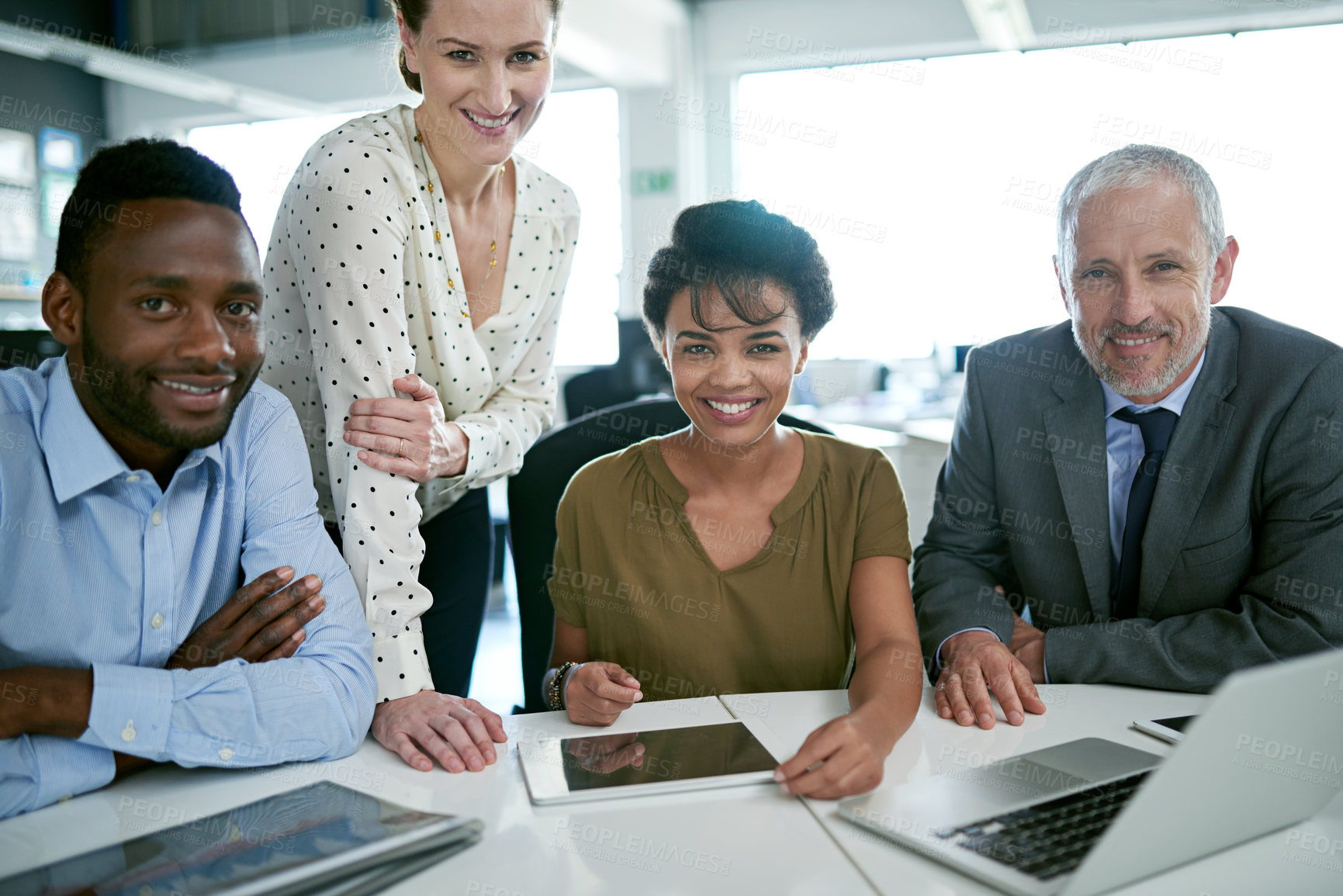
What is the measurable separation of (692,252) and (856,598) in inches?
24.6

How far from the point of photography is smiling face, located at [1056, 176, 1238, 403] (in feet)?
5.06

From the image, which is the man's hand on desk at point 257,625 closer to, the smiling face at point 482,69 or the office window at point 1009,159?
the smiling face at point 482,69

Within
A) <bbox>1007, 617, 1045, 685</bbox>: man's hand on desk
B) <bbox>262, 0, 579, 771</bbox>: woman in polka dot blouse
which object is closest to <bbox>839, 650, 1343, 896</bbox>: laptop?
<bbox>1007, 617, 1045, 685</bbox>: man's hand on desk

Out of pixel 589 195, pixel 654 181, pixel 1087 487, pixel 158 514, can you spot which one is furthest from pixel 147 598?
pixel 589 195

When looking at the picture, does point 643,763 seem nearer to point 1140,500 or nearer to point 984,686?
point 984,686

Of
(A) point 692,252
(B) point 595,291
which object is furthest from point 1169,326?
(B) point 595,291

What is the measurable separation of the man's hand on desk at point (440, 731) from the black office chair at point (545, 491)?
1.69 ft

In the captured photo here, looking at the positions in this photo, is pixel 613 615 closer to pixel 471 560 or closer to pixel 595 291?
pixel 471 560

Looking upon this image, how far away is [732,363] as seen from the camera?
5.16 ft

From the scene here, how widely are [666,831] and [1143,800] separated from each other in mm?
422

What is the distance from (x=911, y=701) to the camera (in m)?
1.24

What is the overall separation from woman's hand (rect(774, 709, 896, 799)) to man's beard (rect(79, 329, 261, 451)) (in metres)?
0.80

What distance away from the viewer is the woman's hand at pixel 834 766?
989mm

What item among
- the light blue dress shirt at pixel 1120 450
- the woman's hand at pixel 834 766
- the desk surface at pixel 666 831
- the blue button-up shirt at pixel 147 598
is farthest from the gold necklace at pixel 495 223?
the light blue dress shirt at pixel 1120 450
